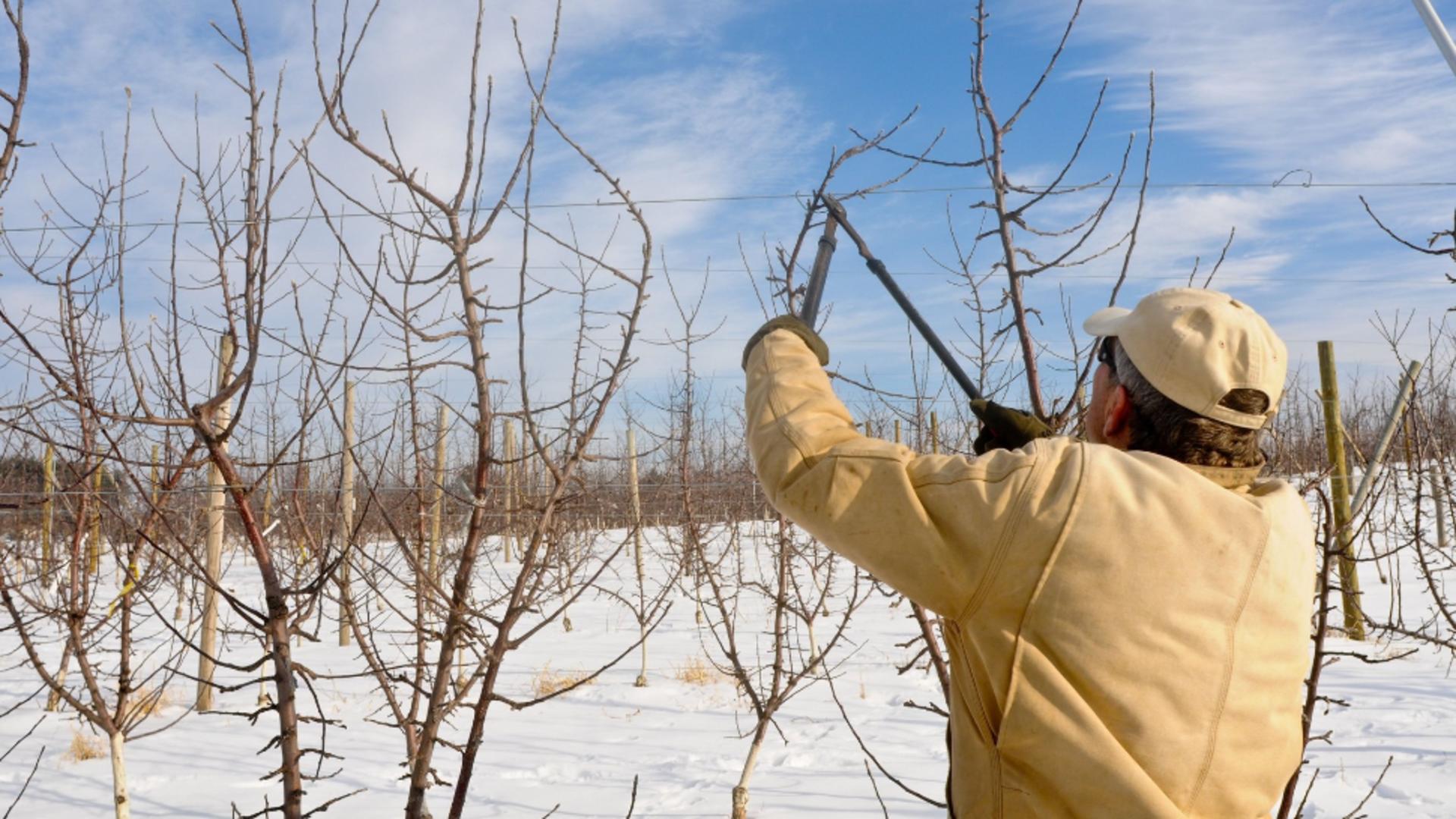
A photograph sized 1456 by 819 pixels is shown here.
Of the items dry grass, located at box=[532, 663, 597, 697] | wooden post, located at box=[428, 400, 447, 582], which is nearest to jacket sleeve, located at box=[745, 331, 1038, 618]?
wooden post, located at box=[428, 400, 447, 582]

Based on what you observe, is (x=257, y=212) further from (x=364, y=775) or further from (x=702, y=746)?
(x=702, y=746)

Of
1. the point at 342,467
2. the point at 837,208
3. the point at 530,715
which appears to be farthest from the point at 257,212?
the point at 530,715

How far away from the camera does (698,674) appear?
9.64m

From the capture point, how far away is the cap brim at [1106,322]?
1509 mm

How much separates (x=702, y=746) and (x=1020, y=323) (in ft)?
18.3

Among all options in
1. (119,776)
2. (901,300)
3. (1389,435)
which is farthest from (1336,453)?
(119,776)

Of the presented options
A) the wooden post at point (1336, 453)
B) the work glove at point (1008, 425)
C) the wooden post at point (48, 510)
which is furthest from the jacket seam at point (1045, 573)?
the wooden post at point (1336, 453)

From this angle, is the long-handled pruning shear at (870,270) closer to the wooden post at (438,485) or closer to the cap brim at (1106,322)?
the cap brim at (1106,322)

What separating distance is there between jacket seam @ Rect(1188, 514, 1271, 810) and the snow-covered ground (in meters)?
3.66

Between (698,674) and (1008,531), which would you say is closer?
(1008,531)

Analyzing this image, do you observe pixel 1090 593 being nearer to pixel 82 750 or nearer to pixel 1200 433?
pixel 1200 433

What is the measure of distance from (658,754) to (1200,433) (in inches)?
249

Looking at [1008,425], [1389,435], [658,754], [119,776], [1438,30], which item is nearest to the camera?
[1008,425]

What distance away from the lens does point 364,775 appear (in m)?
6.68
